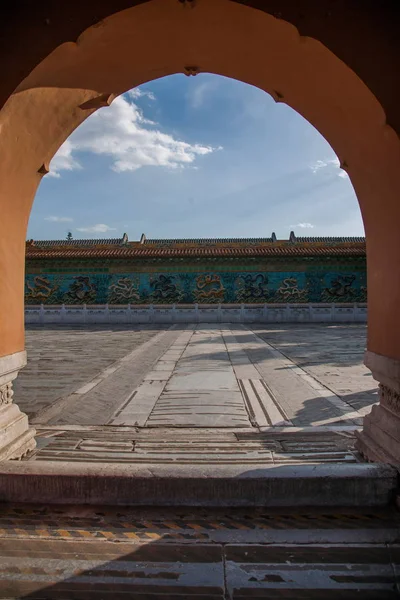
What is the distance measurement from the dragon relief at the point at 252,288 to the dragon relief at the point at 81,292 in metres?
8.86

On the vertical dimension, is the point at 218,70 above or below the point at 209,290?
above

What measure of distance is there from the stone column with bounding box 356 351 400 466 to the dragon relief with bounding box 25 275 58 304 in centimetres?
2236

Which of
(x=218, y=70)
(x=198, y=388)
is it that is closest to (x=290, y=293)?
(x=198, y=388)

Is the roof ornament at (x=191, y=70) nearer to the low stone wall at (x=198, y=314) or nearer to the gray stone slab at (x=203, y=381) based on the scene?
the gray stone slab at (x=203, y=381)

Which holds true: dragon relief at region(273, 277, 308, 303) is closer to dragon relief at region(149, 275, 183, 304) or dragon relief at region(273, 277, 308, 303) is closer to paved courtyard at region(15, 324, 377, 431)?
dragon relief at region(149, 275, 183, 304)

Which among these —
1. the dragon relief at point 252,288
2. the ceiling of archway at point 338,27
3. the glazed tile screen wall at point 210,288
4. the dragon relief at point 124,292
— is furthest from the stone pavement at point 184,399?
the dragon relief at point 124,292

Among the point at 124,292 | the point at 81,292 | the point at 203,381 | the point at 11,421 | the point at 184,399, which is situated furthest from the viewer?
the point at 81,292

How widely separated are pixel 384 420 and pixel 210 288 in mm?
19608

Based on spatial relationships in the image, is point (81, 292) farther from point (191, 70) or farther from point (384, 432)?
point (384, 432)

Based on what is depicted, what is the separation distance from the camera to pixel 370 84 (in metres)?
2.19

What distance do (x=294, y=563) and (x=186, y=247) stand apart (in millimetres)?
22642

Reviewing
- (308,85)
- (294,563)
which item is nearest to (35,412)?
(294,563)

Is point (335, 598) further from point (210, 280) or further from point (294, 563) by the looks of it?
point (210, 280)

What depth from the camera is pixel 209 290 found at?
72.3 feet
